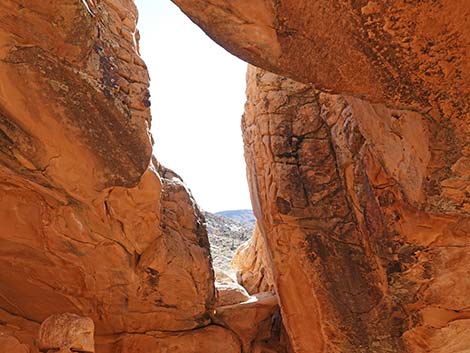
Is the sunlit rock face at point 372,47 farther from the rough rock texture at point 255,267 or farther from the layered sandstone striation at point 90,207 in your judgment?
the rough rock texture at point 255,267

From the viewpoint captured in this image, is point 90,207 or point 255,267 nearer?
point 90,207

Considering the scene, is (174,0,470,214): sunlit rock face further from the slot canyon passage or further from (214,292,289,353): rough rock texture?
(214,292,289,353): rough rock texture

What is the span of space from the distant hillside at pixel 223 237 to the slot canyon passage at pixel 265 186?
399cm

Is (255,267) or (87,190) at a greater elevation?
(87,190)

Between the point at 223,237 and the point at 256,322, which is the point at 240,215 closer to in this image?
the point at 223,237

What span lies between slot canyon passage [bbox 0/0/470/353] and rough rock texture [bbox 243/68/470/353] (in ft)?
0.11

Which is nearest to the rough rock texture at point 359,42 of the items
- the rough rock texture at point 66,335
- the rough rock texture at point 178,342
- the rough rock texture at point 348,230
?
the rough rock texture at point 348,230

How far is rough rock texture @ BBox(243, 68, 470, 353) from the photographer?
732 centimetres

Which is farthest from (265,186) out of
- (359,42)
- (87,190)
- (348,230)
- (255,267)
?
(359,42)

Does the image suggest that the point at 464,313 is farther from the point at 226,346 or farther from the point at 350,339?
the point at 226,346

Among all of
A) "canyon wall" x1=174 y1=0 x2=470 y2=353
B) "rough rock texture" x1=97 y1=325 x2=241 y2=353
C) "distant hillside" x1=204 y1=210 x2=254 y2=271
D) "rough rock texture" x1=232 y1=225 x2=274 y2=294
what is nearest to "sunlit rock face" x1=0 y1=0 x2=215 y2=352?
"rough rock texture" x1=97 y1=325 x2=241 y2=353

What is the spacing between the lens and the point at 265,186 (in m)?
9.91

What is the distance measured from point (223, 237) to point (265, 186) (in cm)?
825

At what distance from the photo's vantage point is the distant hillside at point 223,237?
1572 centimetres
